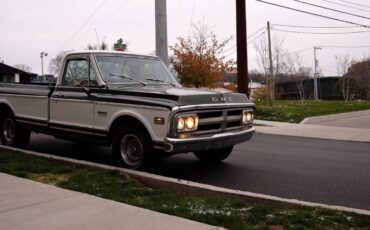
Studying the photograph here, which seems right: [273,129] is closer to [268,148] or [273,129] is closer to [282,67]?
[268,148]

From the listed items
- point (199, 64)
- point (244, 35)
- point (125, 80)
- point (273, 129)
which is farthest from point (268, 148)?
point (199, 64)

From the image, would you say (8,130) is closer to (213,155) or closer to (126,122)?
(126,122)

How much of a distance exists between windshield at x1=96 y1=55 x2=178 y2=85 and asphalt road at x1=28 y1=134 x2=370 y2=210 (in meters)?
1.55

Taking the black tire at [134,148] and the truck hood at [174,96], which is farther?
the black tire at [134,148]

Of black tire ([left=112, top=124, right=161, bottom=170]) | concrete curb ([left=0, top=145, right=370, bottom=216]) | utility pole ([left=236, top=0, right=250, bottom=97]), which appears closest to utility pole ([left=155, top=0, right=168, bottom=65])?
utility pole ([left=236, top=0, right=250, bottom=97])

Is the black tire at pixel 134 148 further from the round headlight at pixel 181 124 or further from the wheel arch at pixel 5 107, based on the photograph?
the wheel arch at pixel 5 107

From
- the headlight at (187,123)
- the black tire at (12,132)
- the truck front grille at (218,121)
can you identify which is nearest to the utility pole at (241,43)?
the black tire at (12,132)

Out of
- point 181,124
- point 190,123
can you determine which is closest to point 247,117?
point 190,123

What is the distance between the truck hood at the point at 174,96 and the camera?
695cm

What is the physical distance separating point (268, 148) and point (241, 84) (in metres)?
8.22

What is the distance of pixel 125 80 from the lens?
321 inches

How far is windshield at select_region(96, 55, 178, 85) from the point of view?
8.16 metres

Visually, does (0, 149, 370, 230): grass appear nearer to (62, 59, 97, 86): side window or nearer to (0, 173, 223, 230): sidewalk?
(0, 173, 223, 230): sidewalk

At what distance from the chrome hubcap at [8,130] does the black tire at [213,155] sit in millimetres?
3921
